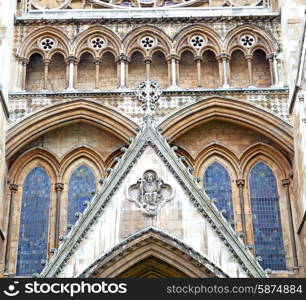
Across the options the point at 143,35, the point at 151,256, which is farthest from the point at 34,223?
the point at 143,35

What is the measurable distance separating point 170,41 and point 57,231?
554cm

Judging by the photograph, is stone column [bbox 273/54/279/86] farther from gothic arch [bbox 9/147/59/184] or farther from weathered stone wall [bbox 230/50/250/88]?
gothic arch [bbox 9/147/59/184]

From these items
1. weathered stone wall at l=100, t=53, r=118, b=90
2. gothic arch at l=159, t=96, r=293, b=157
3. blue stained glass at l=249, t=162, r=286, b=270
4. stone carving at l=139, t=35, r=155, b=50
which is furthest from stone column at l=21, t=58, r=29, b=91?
blue stained glass at l=249, t=162, r=286, b=270

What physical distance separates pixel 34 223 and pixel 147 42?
212 inches

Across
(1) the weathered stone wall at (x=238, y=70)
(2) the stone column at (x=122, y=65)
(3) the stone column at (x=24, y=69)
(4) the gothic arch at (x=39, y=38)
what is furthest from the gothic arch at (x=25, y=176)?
(1) the weathered stone wall at (x=238, y=70)

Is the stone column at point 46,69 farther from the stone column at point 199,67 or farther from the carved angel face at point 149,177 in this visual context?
the carved angel face at point 149,177

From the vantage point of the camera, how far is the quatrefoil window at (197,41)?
22.1 metres

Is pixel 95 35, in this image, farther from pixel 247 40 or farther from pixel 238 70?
pixel 247 40

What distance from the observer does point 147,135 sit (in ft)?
63.0

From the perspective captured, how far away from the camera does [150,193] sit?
1844 centimetres

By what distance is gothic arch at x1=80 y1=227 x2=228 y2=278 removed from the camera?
1761cm

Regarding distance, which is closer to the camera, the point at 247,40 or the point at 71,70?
the point at 71,70

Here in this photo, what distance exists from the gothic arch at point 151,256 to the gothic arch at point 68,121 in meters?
3.70

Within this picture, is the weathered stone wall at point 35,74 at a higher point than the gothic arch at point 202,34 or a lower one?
lower
